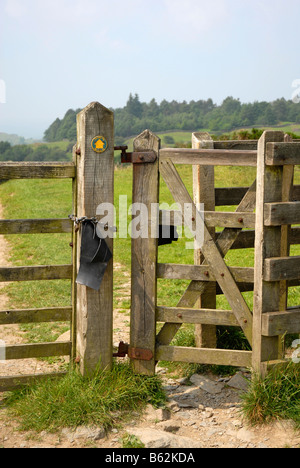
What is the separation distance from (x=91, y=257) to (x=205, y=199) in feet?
4.81

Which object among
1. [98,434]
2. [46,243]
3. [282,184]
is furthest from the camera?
[46,243]

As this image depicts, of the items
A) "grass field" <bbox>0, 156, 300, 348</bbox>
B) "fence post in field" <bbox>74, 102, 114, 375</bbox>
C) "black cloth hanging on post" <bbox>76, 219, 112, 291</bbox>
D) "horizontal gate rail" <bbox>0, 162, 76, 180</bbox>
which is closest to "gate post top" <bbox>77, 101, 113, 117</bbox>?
"fence post in field" <bbox>74, 102, 114, 375</bbox>

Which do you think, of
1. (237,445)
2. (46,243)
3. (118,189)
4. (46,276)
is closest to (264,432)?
(237,445)

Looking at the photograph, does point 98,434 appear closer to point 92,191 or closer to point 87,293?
point 87,293

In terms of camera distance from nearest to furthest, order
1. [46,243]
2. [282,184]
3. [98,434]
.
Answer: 1. [98,434]
2. [282,184]
3. [46,243]

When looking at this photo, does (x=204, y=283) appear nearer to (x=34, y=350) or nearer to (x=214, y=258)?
(x=214, y=258)

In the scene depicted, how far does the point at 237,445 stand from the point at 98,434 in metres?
1.08

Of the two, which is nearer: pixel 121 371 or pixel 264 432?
pixel 264 432

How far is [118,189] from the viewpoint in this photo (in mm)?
20203

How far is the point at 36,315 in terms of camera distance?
15.7ft

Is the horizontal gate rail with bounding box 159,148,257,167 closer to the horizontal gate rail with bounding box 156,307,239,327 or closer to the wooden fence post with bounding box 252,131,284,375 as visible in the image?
the wooden fence post with bounding box 252,131,284,375

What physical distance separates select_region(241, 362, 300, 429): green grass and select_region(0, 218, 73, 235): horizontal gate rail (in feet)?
6.78

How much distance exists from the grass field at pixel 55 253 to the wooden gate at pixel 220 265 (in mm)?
2327

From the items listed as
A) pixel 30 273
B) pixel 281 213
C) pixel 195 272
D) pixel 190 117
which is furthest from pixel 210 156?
pixel 190 117
